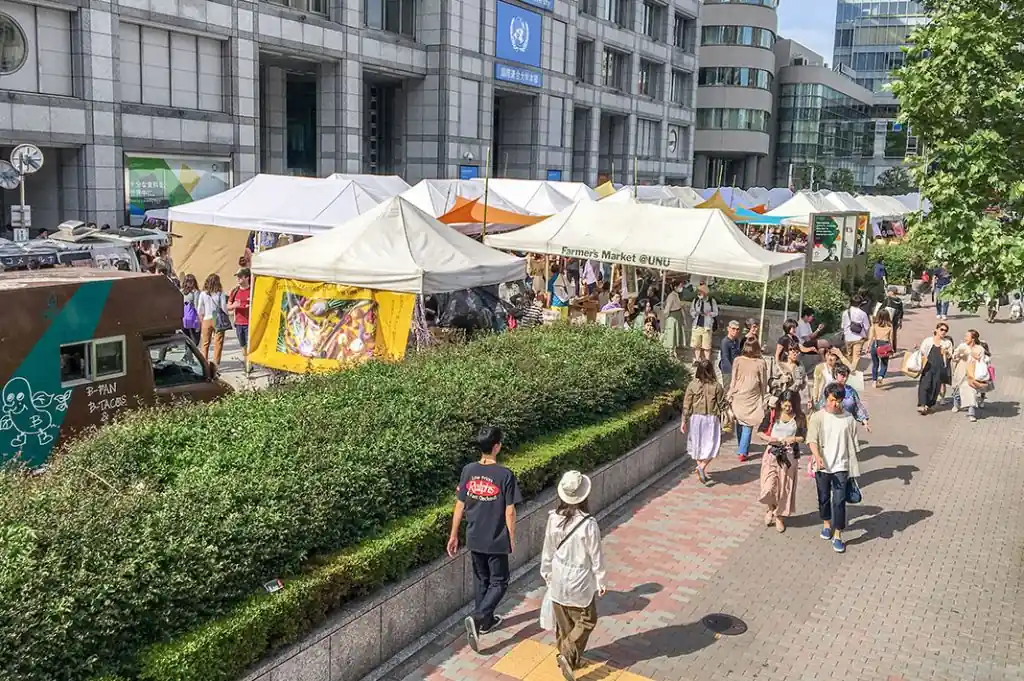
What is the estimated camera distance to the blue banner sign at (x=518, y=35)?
45188 mm

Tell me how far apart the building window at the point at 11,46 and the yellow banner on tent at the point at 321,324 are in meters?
16.2

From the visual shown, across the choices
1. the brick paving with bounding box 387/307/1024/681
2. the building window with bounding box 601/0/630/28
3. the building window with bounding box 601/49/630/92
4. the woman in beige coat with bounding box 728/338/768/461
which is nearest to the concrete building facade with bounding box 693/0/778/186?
the building window with bounding box 601/49/630/92

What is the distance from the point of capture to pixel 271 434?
7.62 metres

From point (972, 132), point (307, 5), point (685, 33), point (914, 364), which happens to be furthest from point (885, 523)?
point (685, 33)

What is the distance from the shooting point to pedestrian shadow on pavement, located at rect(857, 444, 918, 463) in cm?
1316

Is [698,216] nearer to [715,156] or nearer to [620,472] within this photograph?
[620,472]

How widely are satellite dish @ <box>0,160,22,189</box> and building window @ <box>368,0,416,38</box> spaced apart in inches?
843

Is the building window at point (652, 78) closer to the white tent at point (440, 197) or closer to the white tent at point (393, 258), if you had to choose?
the white tent at point (440, 197)

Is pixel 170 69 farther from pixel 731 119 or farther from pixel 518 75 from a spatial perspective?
pixel 731 119

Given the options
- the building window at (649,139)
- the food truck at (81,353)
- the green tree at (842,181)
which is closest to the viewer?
the food truck at (81,353)

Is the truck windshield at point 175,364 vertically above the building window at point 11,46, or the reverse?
the building window at point 11,46

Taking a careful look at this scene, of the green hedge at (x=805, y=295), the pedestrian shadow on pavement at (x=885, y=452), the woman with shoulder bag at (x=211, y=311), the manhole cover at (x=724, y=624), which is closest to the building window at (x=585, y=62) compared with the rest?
the green hedge at (x=805, y=295)

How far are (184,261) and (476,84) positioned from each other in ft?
80.2

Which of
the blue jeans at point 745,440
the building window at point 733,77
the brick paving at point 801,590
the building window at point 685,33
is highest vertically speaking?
the building window at point 685,33
